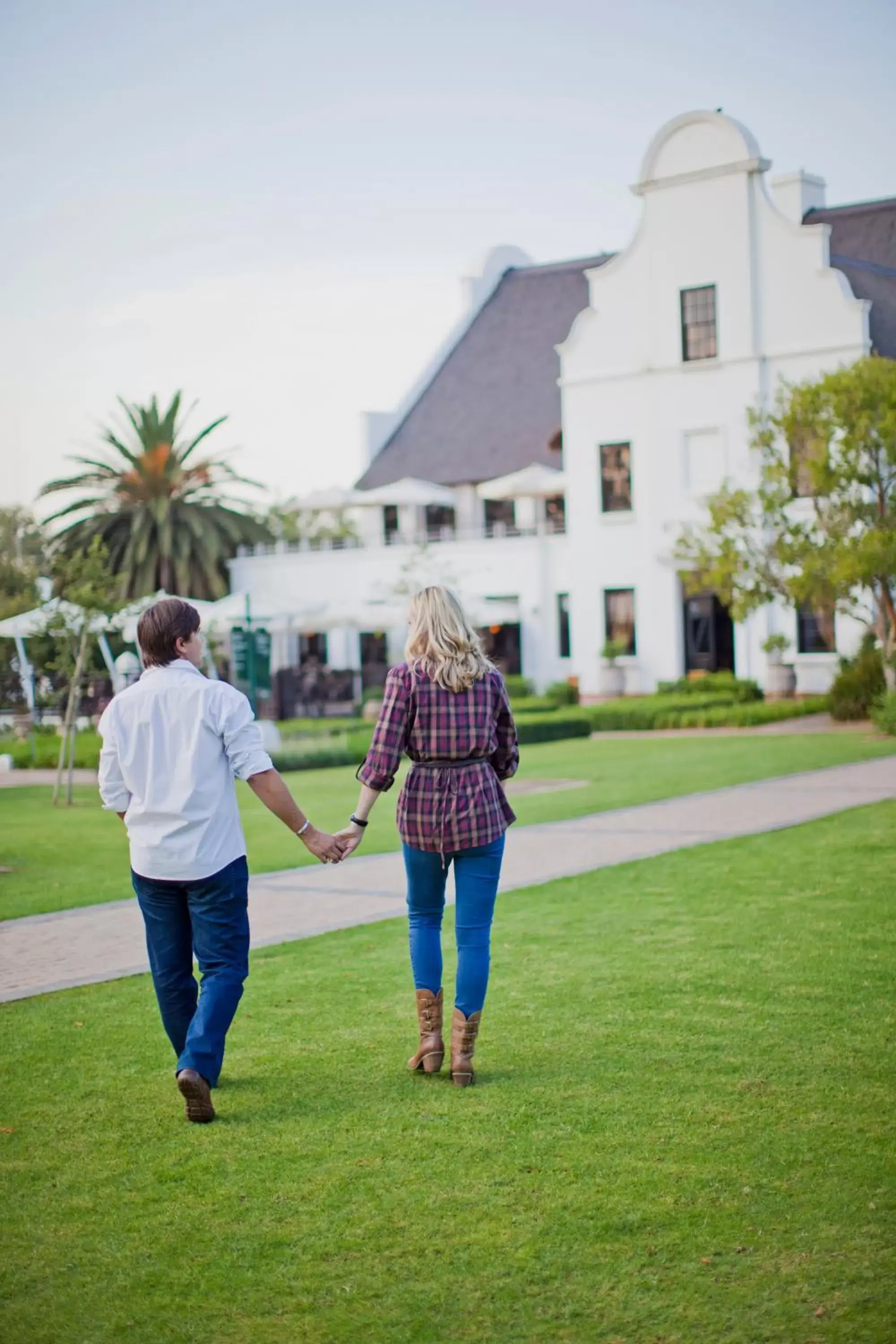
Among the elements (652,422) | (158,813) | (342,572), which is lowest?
(158,813)

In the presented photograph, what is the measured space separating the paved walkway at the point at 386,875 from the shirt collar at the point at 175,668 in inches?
107

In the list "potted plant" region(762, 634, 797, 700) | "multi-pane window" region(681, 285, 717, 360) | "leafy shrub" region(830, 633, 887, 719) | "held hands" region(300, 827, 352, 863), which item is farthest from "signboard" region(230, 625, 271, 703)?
"held hands" region(300, 827, 352, 863)

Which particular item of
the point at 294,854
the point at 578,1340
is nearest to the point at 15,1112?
the point at 578,1340

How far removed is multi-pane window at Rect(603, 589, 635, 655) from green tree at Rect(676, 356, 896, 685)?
9.75 m

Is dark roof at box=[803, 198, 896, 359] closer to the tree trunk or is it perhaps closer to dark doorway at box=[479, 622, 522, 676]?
dark doorway at box=[479, 622, 522, 676]

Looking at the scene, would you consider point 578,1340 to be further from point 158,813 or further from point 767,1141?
point 158,813

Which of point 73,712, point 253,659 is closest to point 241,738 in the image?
point 73,712

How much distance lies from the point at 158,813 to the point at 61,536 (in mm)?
44506

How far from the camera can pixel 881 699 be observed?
2197 centimetres

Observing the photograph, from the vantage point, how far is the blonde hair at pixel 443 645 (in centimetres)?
572

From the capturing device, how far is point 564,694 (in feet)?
113

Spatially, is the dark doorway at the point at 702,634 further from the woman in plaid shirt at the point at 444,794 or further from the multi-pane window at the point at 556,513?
the woman in plaid shirt at the point at 444,794

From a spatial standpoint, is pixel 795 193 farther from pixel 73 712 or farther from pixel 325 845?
pixel 325 845

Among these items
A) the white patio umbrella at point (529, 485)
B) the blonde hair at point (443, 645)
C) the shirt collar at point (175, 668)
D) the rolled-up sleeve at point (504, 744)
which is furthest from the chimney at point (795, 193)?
the shirt collar at point (175, 668)
